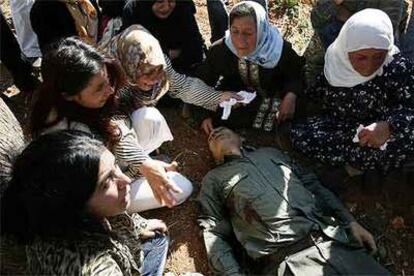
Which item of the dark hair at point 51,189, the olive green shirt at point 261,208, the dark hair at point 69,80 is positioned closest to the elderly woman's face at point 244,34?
the olive green shirt at point 261,208

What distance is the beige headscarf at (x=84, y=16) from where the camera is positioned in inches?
144

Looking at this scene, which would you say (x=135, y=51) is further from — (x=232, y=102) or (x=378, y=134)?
(x=378, y=134)

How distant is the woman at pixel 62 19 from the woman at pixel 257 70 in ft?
2.73

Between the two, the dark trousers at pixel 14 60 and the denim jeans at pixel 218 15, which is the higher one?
the denim jeans at pixel 218 15

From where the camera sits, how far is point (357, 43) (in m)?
3.12

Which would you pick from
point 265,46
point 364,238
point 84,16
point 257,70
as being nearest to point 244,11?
point 265,46

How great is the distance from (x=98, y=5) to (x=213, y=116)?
4.06 ft

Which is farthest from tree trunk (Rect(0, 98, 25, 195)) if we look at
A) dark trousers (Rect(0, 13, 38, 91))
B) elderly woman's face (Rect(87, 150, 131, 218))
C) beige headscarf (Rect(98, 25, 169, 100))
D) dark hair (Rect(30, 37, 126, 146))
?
dark trousers (Rect(0, 13, 38, 91))

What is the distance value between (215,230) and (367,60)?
4.38ft

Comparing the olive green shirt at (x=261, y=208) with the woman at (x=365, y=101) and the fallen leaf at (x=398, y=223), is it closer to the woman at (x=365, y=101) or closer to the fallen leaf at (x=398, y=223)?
the woman at (x=365, y=101)

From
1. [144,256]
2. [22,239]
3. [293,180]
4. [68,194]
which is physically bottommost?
[144,256]

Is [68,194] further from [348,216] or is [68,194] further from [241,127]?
[241,127]

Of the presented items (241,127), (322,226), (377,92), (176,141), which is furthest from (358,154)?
(176,141)

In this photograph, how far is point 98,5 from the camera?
4082mm
